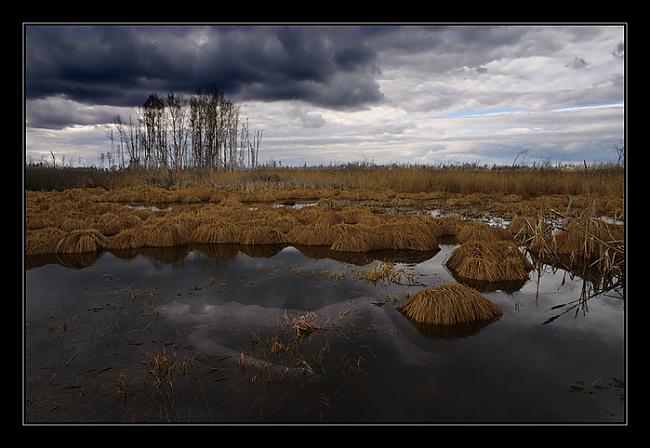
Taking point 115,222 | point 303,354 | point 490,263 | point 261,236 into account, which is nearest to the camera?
point 303,354

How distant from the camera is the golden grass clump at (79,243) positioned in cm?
1020

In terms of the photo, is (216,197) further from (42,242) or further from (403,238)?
(403,238)

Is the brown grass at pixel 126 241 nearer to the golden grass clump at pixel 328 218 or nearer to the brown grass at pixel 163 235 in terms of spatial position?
the brown grass at pixel 163 235

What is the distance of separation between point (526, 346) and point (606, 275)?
164 inches

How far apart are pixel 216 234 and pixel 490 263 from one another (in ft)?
23.8

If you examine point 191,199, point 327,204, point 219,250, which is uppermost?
point 191,199

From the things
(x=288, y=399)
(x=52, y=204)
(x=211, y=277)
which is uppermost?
(x=52, y=204)

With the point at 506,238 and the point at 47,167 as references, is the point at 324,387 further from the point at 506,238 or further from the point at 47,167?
the point at 47,167

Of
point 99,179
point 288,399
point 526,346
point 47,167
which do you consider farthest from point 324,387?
point 47,167

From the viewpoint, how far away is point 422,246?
10602mm

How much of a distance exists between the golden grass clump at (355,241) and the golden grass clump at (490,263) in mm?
2242

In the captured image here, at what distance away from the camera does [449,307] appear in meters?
5.90

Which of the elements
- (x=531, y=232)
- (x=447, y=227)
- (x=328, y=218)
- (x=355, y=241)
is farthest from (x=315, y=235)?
(x=531, y=232)

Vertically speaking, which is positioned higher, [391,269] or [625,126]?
[625,126]
